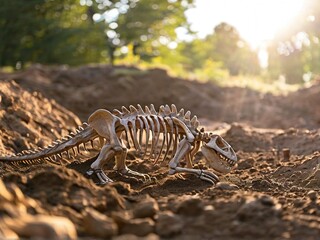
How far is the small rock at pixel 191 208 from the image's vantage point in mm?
4203

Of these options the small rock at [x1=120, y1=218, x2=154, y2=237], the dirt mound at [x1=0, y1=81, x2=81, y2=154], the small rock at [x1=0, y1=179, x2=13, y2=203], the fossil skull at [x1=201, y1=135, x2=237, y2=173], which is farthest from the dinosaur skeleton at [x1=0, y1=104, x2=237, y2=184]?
the small rock at [x1=0, y1=179, x2=13, y2=203]

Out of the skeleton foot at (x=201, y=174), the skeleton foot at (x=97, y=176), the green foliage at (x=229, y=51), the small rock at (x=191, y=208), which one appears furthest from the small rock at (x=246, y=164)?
the green foliage at (x=229, y=51)

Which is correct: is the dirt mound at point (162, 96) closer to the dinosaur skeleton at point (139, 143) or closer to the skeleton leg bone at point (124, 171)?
the dinosaur skeleton at point (139, 143)

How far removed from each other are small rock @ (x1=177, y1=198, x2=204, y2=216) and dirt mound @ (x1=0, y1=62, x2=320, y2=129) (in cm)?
1168

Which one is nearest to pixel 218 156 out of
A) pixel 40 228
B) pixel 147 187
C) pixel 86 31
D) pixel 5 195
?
pixel 147 187

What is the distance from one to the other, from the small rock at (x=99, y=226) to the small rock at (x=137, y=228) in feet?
0.43

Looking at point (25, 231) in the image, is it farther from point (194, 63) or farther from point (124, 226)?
point (194, 63)

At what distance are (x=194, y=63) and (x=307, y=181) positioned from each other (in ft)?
118

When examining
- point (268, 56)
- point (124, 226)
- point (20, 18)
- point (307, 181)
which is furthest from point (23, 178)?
point (268, 56)

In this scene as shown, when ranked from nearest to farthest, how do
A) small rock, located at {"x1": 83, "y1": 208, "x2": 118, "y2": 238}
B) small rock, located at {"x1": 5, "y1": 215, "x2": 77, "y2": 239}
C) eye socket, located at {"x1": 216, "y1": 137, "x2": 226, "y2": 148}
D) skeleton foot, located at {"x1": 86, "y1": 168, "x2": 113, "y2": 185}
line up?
small rock, located at {"x1": 5, "y1": 215, "x2": 77, "y2": 239} < small rock, located at {"x1": 83, "y1": 208, "x2": 118, "y2": 238} < skeleton foot, located at {"x1": 86, "y1": 168, "x2": 113, "y2": 185} < eye socket, located at {"x1": 216, "y1": 137, "x2": 226, "y2": 148}

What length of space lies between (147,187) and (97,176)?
0.76m

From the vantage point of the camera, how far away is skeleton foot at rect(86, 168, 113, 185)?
649 cm

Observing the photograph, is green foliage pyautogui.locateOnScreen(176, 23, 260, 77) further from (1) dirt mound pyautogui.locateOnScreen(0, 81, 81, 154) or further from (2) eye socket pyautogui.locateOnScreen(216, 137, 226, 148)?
(2) eye socket pyautogui.locateOnScreen(216, 137, 226, 148)

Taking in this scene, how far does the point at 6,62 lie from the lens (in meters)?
22.0
